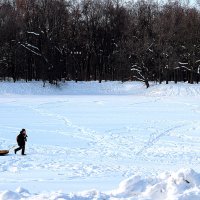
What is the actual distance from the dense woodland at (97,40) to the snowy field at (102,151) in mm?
19164

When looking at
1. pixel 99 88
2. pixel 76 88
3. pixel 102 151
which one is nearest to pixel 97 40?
pixel 99 88

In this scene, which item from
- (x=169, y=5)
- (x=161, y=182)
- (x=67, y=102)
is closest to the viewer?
(x=161, y=182)

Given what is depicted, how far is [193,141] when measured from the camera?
77.3 ft

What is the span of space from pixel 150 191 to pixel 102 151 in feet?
40.9

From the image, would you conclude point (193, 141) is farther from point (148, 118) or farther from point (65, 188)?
point (65, 188)

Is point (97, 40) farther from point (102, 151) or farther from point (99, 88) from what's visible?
point (102, 151)

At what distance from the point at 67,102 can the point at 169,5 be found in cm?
3236

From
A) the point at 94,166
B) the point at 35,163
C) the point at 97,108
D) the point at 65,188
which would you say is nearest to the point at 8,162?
the point at 35,163

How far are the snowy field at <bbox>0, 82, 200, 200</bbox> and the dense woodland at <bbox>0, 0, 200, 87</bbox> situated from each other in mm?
19164

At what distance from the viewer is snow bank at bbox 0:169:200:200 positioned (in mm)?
8109

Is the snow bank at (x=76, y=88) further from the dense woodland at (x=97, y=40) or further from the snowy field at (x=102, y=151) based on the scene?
the snowy field at (x=102, y=151)

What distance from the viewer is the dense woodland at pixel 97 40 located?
6353 centimetres

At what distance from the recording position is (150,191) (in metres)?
8.44

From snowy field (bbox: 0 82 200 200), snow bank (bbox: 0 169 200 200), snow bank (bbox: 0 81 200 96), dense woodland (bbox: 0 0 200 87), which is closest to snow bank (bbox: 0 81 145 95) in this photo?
snow bank (bbox: 0 81 200 96)
